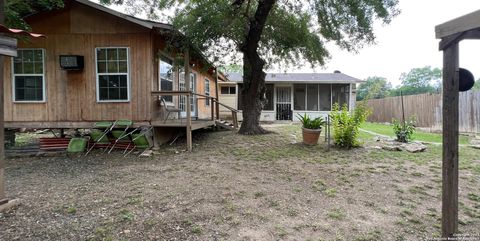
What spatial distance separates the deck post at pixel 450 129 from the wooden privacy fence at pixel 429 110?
33.7ft

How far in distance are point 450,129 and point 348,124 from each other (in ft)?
16.3

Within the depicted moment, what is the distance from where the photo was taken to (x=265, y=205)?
397 cm

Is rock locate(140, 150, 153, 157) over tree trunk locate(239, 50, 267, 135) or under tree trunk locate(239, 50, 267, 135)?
under

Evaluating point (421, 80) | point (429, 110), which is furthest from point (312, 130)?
point (421, 80)

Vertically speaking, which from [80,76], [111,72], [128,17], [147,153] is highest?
[128,17]

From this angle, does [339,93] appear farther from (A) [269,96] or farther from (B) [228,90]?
(B) [228,90]

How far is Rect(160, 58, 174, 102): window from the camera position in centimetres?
909

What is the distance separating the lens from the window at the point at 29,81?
26.6 feet

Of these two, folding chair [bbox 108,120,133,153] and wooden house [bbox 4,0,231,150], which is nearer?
folding chair [bbox 108,120,133,153]

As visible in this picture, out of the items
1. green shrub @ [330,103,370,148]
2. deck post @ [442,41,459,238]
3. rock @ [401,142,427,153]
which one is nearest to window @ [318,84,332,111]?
rock @ [401,142,427,153]

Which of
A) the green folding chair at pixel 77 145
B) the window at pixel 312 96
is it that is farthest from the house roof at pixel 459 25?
the window at pixel 312 96

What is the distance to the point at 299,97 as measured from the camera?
65.2 ft

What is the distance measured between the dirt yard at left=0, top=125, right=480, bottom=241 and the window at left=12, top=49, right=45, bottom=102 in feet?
6.23

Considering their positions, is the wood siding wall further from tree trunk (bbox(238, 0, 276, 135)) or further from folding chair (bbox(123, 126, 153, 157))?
tree trunk (bbox(238, 0, 276, 135))
